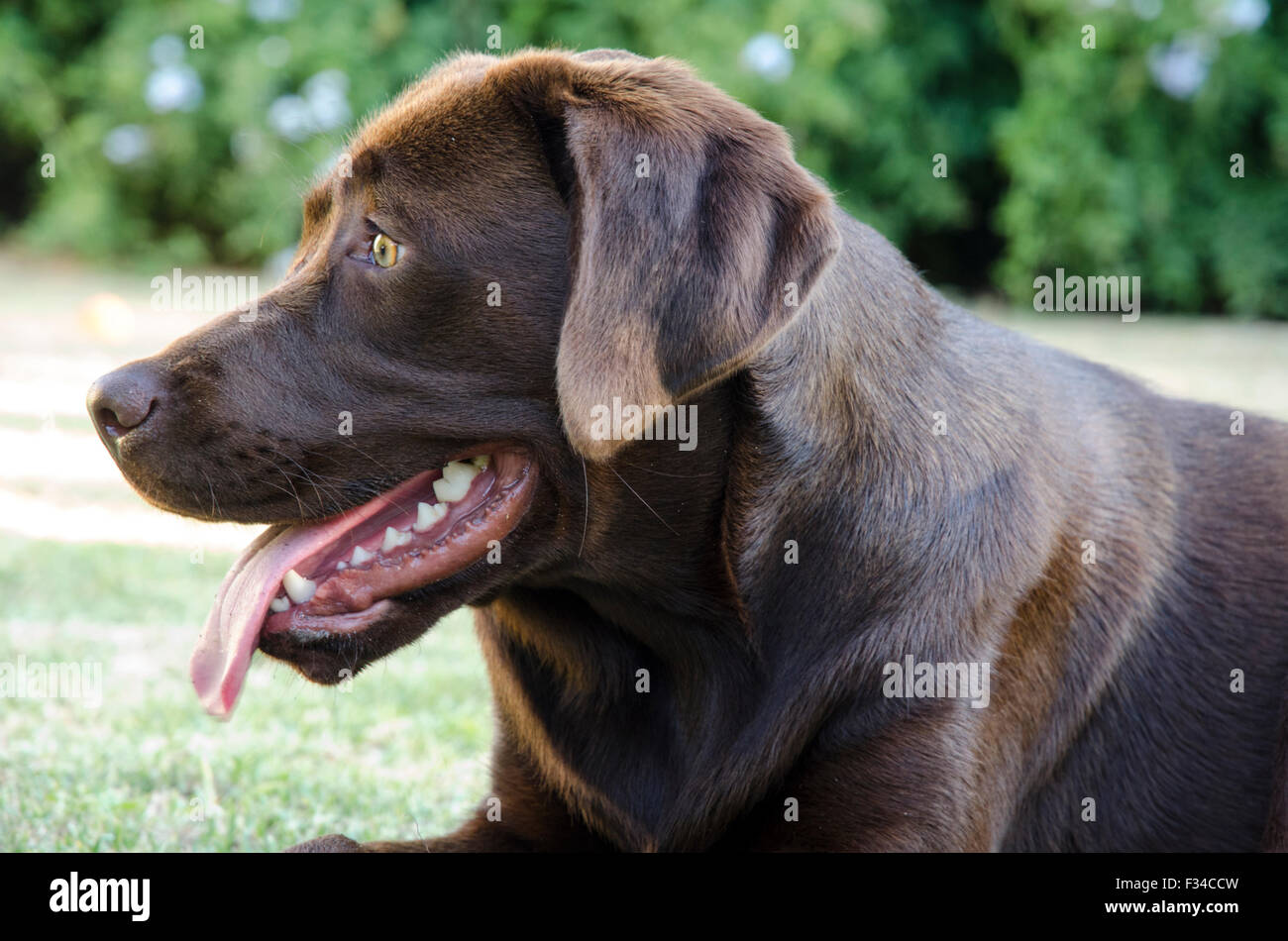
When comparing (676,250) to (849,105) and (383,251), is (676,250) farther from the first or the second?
(849,105)

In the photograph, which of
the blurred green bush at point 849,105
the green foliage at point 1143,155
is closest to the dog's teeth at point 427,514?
the blurred green bush at point 849,105

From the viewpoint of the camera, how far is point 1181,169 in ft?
40.4

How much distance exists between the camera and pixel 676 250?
207cm

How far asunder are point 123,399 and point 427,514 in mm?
561

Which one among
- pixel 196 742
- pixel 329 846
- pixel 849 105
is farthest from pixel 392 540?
pixel 849 105

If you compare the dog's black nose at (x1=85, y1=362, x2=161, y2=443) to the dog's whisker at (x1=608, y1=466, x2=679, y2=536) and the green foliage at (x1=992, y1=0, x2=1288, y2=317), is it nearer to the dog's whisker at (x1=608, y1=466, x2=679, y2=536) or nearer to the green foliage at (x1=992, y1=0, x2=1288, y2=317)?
the dog's whisker at (x1=608, y1=466, x2=679, y2=536)

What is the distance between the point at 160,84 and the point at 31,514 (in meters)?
7.40

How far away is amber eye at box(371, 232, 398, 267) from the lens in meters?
2.33

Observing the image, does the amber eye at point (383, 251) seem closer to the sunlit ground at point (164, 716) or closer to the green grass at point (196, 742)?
the green grass at point (196, 742)

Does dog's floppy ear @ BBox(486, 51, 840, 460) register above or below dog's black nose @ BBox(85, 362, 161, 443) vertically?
above

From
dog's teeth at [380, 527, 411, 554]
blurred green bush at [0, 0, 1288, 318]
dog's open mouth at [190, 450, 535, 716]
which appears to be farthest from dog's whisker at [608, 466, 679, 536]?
blurred green bush at [0, 0, 1288, 318]

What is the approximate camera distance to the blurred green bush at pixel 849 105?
1170cm
